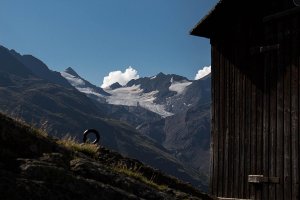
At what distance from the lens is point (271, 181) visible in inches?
456

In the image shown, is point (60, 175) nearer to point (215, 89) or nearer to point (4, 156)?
point (4, 156)

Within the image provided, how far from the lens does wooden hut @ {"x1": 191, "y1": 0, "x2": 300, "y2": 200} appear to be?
11438 millimetres

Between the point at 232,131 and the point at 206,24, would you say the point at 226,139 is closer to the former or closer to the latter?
the point at 232,131

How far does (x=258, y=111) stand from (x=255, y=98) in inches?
15.0

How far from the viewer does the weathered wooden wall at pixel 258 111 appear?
1139cm

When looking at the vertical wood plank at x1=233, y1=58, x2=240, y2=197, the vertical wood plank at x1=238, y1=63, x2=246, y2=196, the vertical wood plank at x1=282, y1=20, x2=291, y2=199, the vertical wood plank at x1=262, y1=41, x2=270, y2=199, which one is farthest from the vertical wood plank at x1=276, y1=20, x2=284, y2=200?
the vertical wood plank at x1=233, y1=58, x2=240, y2=197

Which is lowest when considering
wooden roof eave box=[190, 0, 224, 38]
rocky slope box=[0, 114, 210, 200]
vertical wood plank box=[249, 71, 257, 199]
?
rocky slope box=[0, 114, 210, 200]

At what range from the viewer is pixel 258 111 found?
40.3 ft

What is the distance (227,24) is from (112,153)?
16.9 ft

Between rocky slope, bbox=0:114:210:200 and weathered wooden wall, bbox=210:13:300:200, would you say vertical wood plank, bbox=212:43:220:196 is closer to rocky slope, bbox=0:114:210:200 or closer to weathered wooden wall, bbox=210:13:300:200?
weathered wooden wall, bbox=210:13:300:200

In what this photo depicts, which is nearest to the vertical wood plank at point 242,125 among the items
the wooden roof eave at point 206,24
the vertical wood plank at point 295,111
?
the vertical wood plank at point 295,111

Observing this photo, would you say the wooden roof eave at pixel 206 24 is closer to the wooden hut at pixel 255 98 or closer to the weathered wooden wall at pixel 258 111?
the wooden hut at pixel 255 98

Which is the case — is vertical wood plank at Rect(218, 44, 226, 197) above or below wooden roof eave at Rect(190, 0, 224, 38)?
below

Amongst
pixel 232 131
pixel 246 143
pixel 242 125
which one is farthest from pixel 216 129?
pixel 246 143
